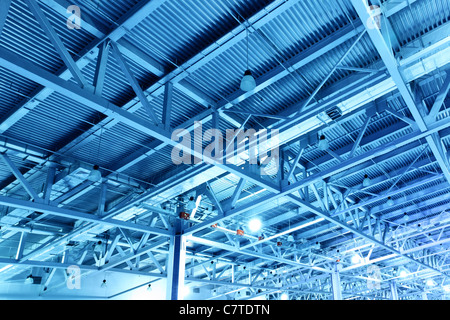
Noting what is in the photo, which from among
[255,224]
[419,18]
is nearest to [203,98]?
[419,18]

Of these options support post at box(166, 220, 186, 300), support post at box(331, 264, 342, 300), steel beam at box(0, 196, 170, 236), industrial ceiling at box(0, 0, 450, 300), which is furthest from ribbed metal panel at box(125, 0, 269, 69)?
support post at box(331, 264, 342, 300)

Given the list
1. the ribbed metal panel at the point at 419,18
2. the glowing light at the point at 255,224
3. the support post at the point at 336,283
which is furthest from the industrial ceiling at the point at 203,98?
the support post at the point at 336,283

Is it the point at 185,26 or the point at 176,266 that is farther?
the point at 176,266

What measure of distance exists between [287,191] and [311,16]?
17.9 feet

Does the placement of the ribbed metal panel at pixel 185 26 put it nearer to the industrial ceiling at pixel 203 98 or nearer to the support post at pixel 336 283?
the industrial ceiling at pixel 203 98

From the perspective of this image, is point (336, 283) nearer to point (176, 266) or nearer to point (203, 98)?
point (176, 266)

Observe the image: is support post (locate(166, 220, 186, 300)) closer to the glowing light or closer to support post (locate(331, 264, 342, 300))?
the glowing light

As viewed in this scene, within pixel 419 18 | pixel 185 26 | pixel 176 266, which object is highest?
pixel 419 18

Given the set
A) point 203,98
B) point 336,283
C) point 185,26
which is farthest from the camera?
point 336,283
